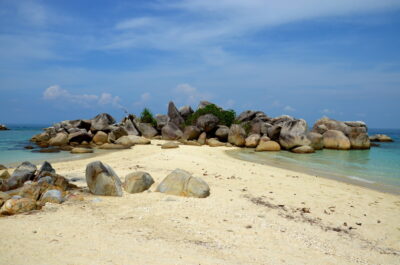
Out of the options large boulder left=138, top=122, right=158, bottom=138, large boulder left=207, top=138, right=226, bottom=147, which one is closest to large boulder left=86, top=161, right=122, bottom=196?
large boulder left=207, top=138, right=226, bottom=147

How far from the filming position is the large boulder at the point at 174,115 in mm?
35000

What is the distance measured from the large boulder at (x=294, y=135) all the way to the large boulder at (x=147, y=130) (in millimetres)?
12494

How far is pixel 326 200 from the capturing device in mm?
9117

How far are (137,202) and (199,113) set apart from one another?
25.7 metres

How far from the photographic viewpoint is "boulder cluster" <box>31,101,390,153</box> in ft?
81.5

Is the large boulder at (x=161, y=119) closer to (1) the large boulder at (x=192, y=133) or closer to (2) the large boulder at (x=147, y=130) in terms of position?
(2) the large boulder at (x=147, y=130)

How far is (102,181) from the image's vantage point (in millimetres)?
8180

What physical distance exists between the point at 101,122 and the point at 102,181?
23.4m

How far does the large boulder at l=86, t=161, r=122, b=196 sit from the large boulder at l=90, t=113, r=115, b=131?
21.8 metres

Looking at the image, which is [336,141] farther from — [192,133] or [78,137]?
[78,137]

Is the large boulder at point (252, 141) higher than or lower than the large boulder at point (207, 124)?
lower

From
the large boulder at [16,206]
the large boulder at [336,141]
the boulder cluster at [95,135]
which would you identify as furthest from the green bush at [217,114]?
the large boulder at [16,206]

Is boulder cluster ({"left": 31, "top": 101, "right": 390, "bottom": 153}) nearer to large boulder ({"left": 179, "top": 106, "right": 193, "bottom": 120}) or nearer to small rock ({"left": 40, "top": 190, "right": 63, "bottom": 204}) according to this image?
large boulder ({"left": 179, "top": 106, "right": 193, "bottom": 120})

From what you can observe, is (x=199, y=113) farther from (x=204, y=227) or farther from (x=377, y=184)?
(x=204, y=227)
